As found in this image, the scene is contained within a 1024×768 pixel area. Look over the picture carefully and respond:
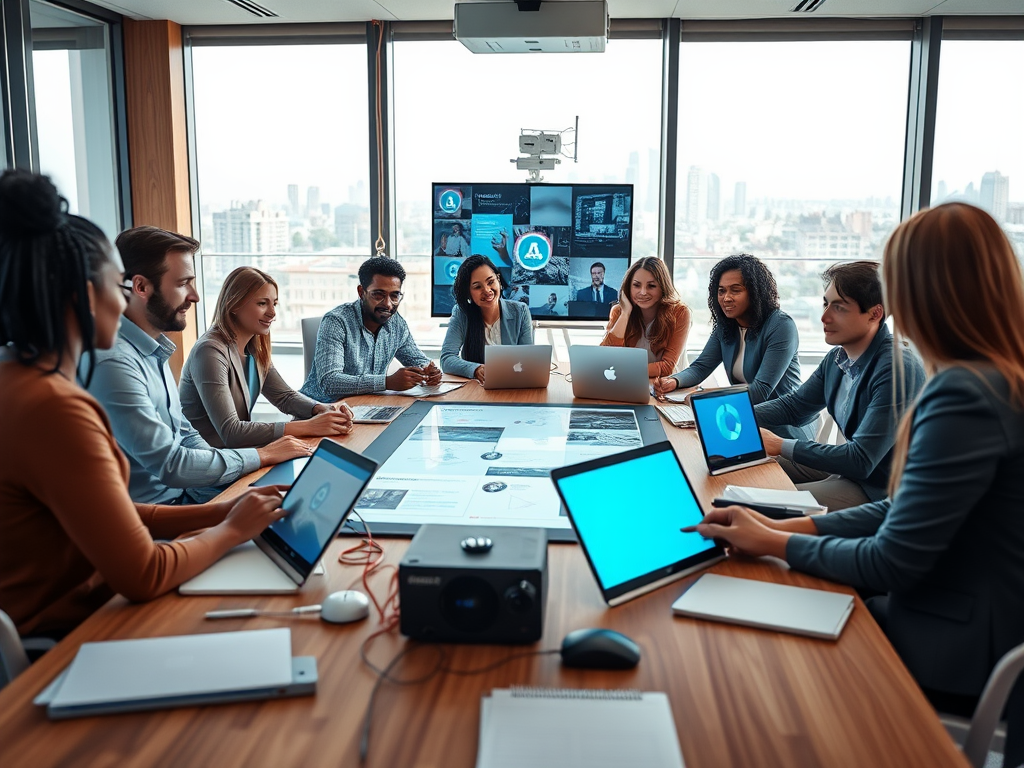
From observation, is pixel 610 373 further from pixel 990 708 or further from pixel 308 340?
pixel 990 708

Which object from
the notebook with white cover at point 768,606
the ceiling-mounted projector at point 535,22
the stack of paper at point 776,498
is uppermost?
the ceiling-mounted projector at point 535,22

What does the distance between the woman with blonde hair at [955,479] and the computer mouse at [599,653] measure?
1.63ft

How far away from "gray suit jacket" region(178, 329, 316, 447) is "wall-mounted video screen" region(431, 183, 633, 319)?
85.6 inches

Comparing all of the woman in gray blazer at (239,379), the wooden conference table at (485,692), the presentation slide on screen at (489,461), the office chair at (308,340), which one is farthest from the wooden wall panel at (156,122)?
the wooden conference table at (485,692)

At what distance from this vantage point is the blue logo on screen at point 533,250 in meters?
4.98

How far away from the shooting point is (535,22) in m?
4.29

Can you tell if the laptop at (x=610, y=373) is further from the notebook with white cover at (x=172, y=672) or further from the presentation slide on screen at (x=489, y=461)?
the notebook with white cover at (x=172, y=672)

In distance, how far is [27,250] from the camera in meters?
1.35

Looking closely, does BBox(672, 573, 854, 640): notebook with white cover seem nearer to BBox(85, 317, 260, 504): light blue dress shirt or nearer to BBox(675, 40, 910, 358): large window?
BBox(85, 317, 260, 504): light blue dress shirt

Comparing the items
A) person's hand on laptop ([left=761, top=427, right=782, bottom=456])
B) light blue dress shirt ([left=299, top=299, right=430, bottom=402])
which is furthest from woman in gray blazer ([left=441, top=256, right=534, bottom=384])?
person's hand on laptop ([left=761, top=427, right=782, bottom=456])

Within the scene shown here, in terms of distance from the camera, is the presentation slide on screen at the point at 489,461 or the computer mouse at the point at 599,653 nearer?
the computer mouse at the point at 599,653

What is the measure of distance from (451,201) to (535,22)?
114 cm

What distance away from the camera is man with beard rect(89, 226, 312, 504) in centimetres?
215

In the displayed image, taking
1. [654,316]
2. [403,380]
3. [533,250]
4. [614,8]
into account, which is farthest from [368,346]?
[614,8]
